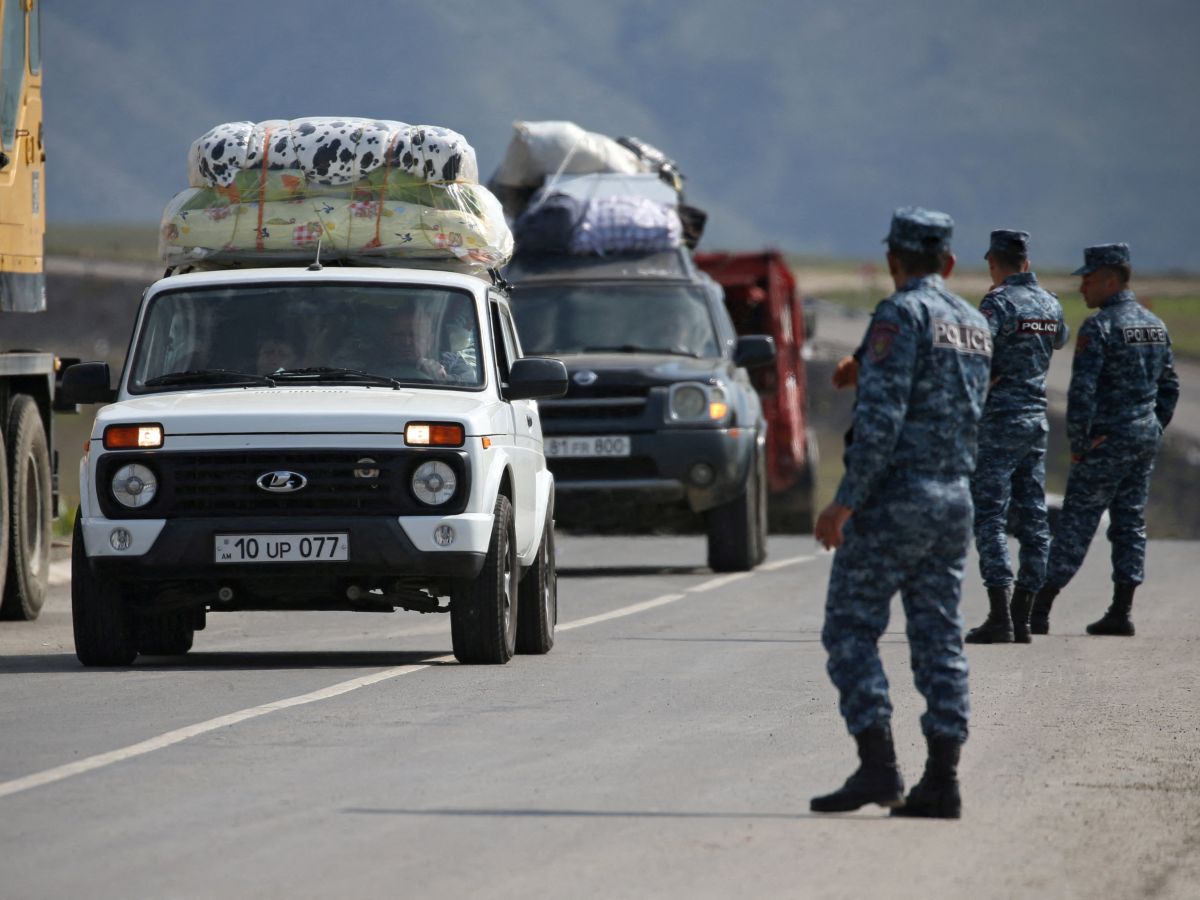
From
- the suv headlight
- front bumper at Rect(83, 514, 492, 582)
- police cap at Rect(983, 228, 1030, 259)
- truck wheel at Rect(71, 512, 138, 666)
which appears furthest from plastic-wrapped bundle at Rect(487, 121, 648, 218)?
front bumper at Rect(83, 514, 492, 582)

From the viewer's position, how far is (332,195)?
43.5 ft

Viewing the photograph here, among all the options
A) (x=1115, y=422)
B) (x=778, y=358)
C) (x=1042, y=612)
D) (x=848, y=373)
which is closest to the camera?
(x=848, y=373)

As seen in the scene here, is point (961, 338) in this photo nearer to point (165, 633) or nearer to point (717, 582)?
point (165, 633)

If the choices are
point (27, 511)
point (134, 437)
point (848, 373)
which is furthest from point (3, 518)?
point (848, 373)

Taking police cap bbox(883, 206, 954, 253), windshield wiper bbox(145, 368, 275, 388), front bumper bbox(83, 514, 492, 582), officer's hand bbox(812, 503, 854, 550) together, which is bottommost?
front bumper bbox(83, 514, 492, 582)

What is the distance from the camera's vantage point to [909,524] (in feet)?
25.1

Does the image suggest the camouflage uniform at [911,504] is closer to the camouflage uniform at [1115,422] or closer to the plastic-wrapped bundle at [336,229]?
the plastic-wrapped bundle at [336,229]

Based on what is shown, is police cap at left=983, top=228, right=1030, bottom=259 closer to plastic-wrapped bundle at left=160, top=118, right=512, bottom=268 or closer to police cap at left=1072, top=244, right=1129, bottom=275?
police cap at left=1072, top=244, right=1129, bottom=275

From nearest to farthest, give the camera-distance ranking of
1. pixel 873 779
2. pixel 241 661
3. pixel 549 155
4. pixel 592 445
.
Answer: pixel 873 779 → pixel 241 661 → pixel 592 445 → pixel 549 155

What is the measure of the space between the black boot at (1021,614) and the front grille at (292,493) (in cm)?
391

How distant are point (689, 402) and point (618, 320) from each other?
1367 mm

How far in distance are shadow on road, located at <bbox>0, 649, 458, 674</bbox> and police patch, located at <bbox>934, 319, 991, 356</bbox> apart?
4927mm

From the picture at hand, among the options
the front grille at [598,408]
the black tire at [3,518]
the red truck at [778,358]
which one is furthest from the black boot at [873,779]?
the red truck at [778,358]

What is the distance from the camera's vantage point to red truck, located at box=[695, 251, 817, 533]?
26.5 meters
